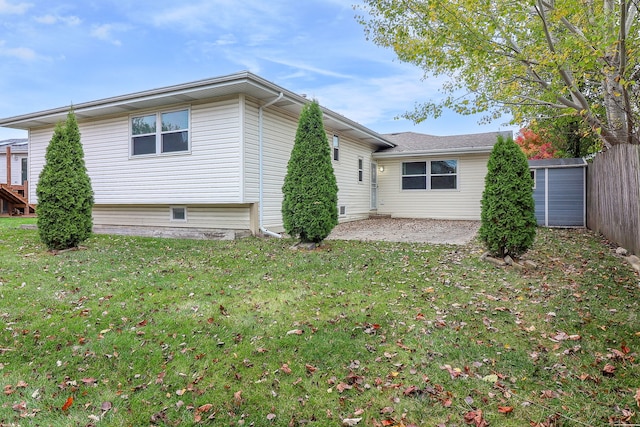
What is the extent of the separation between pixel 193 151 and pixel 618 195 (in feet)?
30.2

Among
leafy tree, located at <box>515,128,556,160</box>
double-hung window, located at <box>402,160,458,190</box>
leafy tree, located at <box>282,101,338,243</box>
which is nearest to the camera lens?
leafy tree, located at <box>282,101,338,243</box>

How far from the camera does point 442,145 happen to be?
15.3 metres

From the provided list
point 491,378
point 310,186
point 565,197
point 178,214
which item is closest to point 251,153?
point 310,186

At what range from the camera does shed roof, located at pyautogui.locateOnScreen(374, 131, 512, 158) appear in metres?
14.1

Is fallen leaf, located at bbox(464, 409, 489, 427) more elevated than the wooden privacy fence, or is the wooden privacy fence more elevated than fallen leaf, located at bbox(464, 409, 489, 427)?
the wooden privacy fence

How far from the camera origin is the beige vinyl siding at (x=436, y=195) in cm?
→ 1443

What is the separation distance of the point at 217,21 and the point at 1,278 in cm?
959

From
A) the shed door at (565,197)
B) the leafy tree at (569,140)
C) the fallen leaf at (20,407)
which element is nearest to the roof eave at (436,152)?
the shed door at (565,197)

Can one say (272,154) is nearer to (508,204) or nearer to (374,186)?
(508,204)

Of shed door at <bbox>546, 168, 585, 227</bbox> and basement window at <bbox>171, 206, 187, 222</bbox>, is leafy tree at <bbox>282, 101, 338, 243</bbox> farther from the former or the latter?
shed door at <bbox>546, 168, 585, 227</bbox>

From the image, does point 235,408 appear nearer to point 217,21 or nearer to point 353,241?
point 353,241

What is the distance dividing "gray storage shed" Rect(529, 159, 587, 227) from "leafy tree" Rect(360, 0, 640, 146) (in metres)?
3.40

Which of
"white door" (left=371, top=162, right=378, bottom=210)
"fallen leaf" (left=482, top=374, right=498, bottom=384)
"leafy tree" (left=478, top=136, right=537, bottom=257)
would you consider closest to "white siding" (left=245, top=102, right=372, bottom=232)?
"white door" (left=371, top=162, right=378, bottom=210)

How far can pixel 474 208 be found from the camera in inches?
572
